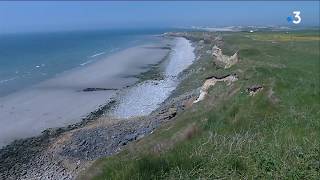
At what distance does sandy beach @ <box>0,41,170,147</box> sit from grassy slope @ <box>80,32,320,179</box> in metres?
14.2

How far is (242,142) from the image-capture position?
1375 centimetres

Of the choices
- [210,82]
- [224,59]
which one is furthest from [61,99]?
[224,59]

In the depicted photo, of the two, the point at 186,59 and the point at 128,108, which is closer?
the point at 128,108

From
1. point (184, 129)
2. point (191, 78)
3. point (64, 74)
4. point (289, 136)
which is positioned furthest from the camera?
point (64, 74)

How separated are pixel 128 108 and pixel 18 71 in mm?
32471

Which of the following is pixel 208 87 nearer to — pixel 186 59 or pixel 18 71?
pixel 18 71

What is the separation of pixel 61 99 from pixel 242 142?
1480 inches

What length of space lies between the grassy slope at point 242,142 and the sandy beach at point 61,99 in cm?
1418

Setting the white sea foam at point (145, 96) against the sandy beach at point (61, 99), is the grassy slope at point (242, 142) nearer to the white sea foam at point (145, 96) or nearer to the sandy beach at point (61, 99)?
the white sea foam at point (145, 96)

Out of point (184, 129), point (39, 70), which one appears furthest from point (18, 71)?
point (184, 129)

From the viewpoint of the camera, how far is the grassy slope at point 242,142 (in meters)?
11.7

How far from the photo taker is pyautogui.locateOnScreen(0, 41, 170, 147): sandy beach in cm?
3734

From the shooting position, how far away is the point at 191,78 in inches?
2298

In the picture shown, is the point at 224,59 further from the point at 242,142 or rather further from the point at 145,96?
the point at 242,142
